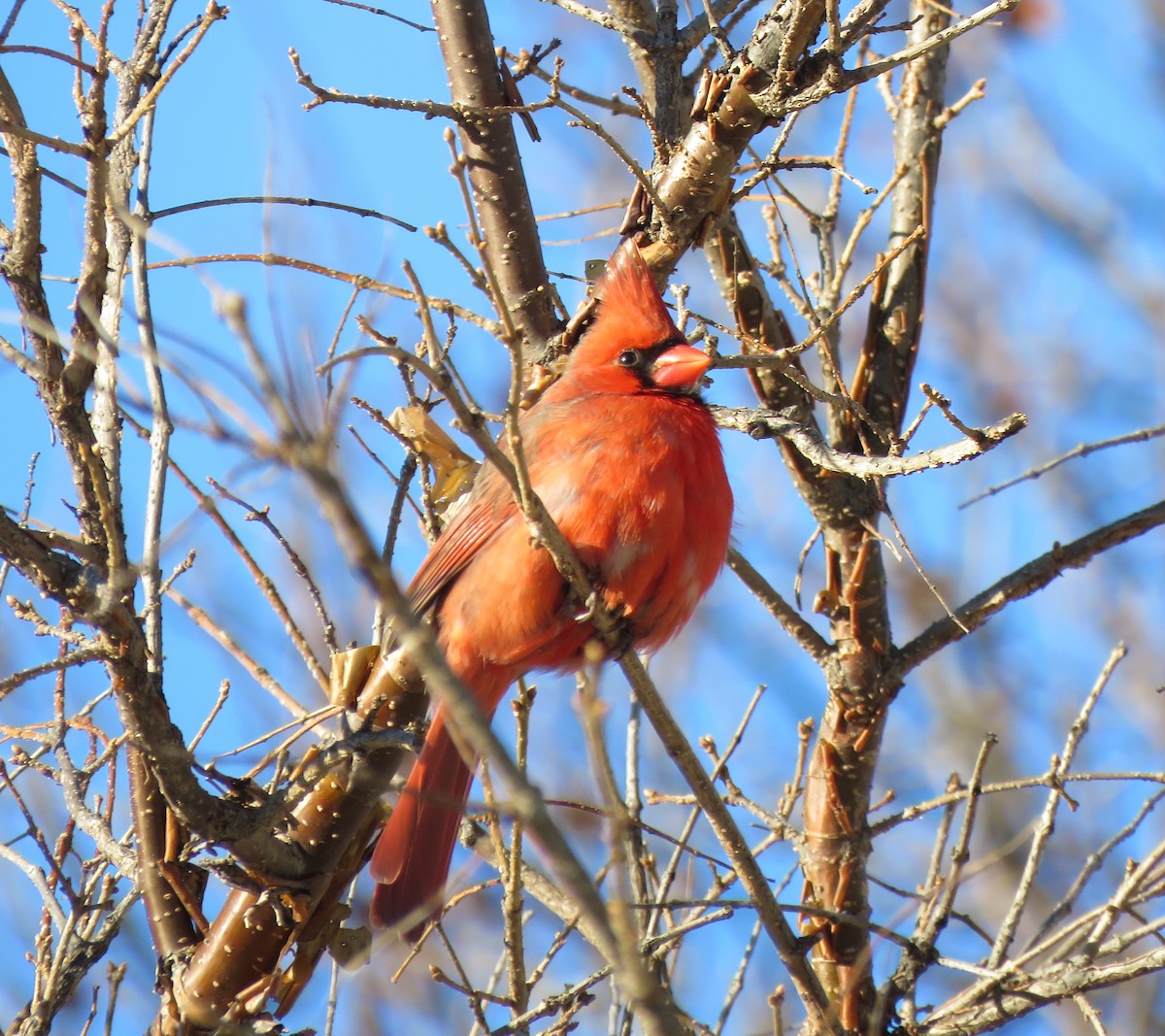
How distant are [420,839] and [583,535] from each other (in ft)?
2.84

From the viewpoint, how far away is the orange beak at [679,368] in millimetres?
3275

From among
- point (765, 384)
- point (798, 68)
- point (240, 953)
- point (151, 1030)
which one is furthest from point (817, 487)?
point (151, 1030)

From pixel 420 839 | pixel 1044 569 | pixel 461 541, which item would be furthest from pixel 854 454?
pixel 420 839

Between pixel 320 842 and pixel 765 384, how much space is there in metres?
1.66

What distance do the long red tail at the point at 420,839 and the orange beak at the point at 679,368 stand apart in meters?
0.95

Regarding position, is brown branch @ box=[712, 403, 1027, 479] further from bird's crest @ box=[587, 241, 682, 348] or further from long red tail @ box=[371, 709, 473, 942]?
long red tail @ box=[371, 709, 473, 942]

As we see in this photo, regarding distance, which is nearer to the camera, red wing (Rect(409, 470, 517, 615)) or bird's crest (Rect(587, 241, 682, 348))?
red wing (Rect(409, 470, 517, 615))

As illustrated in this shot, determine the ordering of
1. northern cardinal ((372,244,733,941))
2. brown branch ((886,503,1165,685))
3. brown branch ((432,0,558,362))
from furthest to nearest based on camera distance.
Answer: brown branch ((432,0,558,362)) → brown branch ((886,503,1165,685)) → northern cardinal ((372,244,733,941))

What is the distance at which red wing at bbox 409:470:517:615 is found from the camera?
329 cm

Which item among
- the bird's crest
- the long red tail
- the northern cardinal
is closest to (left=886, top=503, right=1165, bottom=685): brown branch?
the northern cardinal

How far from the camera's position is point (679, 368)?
334 cm

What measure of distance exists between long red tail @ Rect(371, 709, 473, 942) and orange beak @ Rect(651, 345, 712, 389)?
3.12 ft

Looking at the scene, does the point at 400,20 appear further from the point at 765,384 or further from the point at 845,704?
the point at 845,704

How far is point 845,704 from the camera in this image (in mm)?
3486
